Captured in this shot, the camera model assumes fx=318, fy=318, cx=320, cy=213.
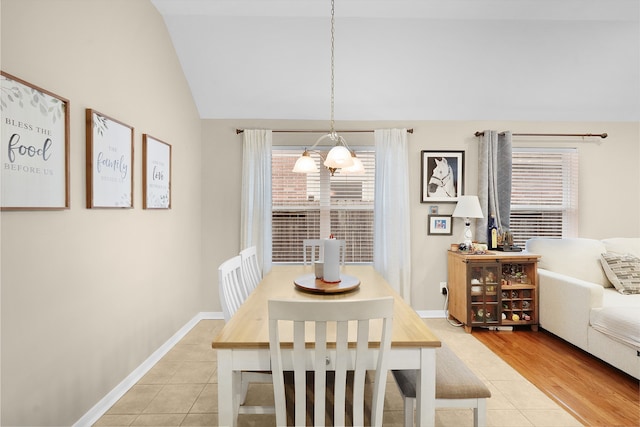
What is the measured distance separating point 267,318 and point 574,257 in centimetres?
334

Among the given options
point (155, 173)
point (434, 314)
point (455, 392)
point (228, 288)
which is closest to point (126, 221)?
point (155, 173)

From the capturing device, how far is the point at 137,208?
8.09 feet

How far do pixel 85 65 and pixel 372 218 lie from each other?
2.95m

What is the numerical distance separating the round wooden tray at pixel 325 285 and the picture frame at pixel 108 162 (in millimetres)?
1353

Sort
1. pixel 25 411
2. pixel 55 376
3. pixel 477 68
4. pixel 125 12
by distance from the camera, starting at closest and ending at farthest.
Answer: pixel 25 411
pixel 55 376
pixel 125 12
pixel 477 68

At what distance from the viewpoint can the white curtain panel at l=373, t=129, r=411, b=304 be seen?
362cm

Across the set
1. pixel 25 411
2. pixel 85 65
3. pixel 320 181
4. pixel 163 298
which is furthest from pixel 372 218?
pixel 25 411

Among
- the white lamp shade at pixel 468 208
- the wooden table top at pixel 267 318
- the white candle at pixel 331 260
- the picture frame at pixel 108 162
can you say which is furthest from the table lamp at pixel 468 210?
the picture frame at pixel 108 162

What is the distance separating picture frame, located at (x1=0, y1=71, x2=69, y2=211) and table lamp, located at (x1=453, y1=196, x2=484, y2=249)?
131 inches

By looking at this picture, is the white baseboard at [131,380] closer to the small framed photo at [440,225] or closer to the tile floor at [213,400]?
the tile floor at [213,400]

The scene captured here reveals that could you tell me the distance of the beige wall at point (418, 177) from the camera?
3.74 metres

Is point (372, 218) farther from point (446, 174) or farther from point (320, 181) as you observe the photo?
point (446, 174)

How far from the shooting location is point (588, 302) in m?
2.64

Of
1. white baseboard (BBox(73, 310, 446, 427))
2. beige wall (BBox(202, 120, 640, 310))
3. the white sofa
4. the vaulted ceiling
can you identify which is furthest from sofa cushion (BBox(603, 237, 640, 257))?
white baseboard (BBox(73, 310, 446, 427))
